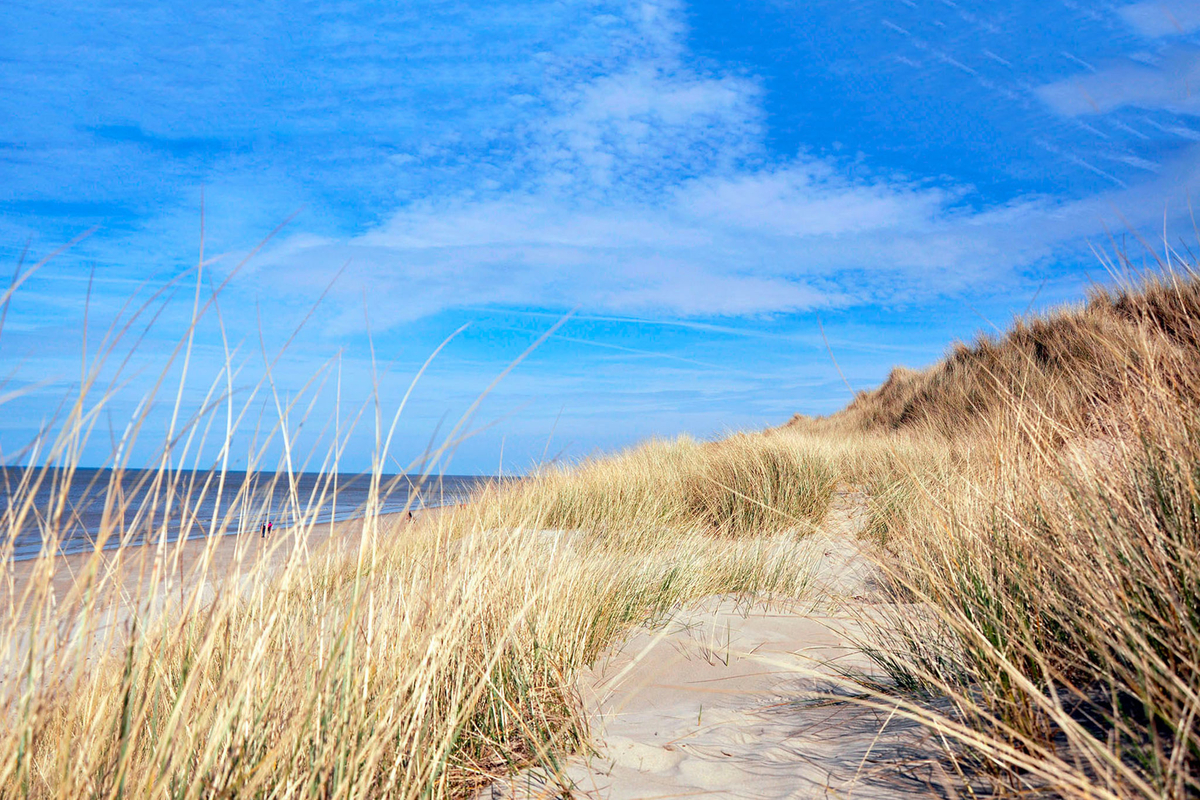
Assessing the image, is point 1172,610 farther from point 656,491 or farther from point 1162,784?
point 656,491

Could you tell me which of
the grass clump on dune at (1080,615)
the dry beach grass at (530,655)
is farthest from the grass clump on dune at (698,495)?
the grass clump on dune at (1080,615)

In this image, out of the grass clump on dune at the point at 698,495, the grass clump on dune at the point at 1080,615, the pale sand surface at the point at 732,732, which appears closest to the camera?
the grass clump on dune at the point at 1080,615

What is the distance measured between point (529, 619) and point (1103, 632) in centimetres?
162

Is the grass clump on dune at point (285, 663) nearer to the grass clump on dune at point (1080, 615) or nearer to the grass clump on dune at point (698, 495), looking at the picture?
the grass clump on dune at point (1080, 615)

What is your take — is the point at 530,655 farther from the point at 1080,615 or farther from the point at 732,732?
the point at 1080,615

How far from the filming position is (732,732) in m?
1.87

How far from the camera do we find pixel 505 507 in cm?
548

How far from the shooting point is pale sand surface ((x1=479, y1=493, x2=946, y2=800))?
1477 mm

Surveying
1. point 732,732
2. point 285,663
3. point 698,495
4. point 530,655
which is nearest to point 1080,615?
point 732,732

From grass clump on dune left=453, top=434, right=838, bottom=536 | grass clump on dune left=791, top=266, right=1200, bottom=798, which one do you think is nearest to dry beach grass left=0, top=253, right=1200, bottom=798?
grass clump on dune left=791, top=266, right=1200, bottom=798

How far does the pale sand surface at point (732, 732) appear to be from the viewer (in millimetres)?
1477

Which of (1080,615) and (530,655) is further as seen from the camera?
(530,655)

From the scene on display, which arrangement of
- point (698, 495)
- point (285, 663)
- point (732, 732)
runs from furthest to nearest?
point (698, 495) → point (732, 732) → point (285, 663)

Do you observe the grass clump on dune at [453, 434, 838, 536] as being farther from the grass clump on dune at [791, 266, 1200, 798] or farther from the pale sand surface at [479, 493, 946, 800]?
the grass clump on dune at [791, 266, 1200, 798]
